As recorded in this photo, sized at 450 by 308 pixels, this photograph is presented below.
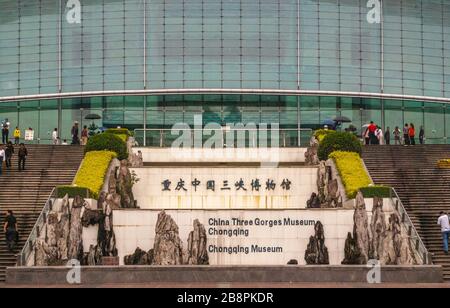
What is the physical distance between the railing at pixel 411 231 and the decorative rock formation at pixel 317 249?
2.84 metres

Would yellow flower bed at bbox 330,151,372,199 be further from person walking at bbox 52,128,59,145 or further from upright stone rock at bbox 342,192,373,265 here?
person walking at bbox 52,128,59,145

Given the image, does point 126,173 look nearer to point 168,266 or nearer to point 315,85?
point 168,266

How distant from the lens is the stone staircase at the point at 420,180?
40.7 m

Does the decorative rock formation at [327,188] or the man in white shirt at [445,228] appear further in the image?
the decorative rock formation at [327,188]

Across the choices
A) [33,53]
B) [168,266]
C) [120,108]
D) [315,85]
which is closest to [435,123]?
[315,85]

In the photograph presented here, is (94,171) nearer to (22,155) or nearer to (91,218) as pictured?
(22,155)

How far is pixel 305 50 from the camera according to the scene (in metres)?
67.7

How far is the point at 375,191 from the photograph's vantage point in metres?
41.8

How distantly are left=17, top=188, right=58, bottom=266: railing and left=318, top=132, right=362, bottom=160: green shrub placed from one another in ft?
41.7

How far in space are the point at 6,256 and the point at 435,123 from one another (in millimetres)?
37168

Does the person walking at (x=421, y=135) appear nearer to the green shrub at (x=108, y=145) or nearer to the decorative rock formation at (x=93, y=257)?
the green shrub at (x=108, y=145)

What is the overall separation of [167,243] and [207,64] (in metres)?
29.8

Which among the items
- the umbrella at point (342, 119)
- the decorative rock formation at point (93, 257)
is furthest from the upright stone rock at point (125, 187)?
the umbrella at point (342, 119)
